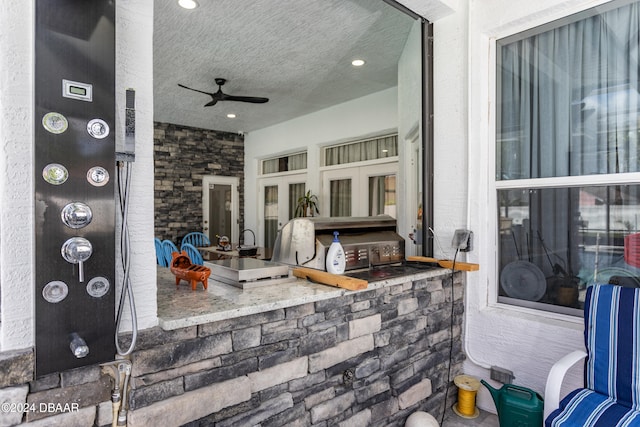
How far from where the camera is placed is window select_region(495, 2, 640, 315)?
5.99 ft

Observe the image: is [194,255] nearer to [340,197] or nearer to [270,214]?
[340,197]

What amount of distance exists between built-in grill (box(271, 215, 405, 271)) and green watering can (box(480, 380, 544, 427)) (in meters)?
0.89

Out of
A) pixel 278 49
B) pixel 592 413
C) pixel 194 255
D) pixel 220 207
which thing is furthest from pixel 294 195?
pixel 592 413

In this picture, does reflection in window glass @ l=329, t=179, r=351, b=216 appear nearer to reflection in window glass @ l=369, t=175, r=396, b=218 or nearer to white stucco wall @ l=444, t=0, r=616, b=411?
reflection in window glass @ l=369, t=175, r=396, b=218

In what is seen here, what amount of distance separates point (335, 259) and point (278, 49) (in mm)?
2483

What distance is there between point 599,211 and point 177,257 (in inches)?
81.9

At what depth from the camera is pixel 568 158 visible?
199 cm

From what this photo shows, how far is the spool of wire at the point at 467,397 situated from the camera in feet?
7.06

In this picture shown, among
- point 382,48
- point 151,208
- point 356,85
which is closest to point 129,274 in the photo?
point 151,208

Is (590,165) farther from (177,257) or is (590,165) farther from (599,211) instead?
(177,257)

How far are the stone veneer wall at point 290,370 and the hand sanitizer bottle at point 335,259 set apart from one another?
0.65 ft

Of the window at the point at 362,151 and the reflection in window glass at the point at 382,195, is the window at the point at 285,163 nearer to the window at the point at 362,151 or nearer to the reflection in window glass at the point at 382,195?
the window at the point at 362,151

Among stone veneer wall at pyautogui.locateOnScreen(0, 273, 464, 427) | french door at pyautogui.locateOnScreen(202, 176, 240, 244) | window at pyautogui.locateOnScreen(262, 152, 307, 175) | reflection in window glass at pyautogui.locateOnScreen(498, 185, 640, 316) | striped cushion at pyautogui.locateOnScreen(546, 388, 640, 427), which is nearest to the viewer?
stone veneer wall at pyautogui.locateOnScreen(0, 273, 464, 427)

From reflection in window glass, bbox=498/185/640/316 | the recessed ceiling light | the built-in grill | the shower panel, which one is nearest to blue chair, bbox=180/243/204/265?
the built-in grill
